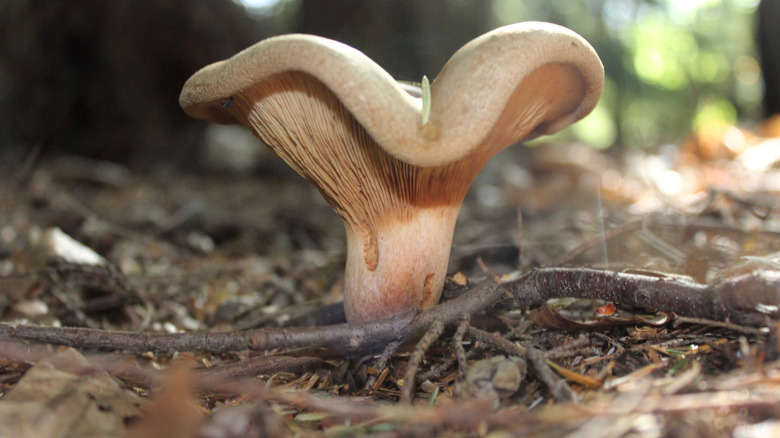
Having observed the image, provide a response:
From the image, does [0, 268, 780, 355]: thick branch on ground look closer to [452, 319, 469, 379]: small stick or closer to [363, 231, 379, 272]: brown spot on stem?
[452, 319, 469, 379]: small stick

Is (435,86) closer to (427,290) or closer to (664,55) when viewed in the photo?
(427,290)

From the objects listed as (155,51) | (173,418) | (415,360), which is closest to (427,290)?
(415,360)

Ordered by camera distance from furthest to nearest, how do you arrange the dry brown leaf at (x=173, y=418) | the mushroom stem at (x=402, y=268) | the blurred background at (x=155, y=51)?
the blurred background at (x=155, y=51), the mushroom stem at (x=402, y=268), the dry brown leaf at (x=173, y=418)

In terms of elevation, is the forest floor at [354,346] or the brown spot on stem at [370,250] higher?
the brown spot on stem at [370,250]

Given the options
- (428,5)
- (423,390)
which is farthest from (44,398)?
(428,5)

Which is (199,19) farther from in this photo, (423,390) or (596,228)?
(423,390)

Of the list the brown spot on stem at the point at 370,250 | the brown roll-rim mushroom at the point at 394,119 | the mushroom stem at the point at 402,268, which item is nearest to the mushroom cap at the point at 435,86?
the brown roll-rim mushroom at the point at 394,119

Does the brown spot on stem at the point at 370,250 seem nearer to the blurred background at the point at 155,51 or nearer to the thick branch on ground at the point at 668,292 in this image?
the thick branch on ground at the point at 668,292
